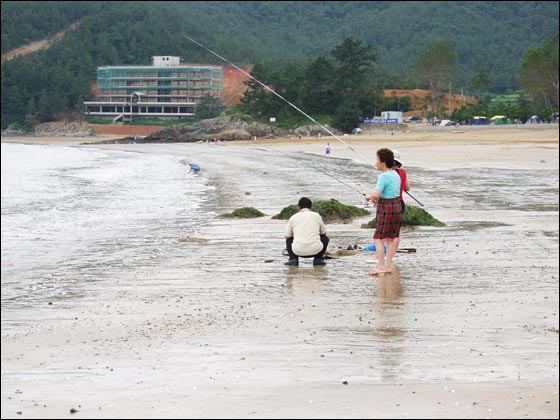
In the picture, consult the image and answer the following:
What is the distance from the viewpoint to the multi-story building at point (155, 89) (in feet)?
218

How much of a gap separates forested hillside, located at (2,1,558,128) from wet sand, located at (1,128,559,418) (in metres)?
8.18

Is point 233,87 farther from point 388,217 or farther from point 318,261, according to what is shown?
point 388,217

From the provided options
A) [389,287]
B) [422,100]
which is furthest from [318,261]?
[422,100]

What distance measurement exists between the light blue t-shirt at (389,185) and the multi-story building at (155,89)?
175 feet

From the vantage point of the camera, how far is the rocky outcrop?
276 feet

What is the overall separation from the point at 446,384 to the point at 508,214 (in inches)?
416

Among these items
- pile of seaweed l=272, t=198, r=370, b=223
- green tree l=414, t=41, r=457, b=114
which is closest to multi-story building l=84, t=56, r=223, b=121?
green tree l=414, t=41, r=457, b=114

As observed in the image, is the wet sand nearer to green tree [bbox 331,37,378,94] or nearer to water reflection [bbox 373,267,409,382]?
water reflection [bbox 373,267,409,382]

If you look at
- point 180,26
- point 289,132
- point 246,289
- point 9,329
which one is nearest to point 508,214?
point 246,289

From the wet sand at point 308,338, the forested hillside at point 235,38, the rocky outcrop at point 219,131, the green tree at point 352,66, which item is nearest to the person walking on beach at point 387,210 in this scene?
the wet sand at point 308,338

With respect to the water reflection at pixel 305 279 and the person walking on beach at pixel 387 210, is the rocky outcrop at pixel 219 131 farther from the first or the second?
the person walking on beach at pixel 387 210

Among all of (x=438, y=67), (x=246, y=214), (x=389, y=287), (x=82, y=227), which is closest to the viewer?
(x=389, y=287)

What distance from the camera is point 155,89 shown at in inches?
3017

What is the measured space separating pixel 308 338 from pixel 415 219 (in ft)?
23.7
